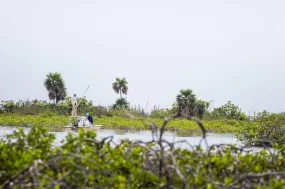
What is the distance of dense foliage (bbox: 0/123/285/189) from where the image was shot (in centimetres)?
307

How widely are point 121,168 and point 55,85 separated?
43.7m

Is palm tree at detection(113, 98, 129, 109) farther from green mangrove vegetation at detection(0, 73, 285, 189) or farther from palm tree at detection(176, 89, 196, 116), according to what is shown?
green mangrove vegetation at detection(0, 73, 285, 189)

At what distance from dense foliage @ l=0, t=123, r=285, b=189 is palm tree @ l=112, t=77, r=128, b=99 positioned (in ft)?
153

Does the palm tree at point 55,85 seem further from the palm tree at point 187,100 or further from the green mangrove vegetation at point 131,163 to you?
the green mangrove vegetation at point 131,163

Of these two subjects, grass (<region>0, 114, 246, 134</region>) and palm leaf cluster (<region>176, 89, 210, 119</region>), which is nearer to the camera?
grass (<region>0, 114, 246, 134</region>)

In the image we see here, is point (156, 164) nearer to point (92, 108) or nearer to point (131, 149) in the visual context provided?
point (131, 149)

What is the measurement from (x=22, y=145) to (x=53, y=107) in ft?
113

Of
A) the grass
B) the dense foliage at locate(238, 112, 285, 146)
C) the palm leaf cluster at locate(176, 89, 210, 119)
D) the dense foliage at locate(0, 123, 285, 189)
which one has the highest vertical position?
the palm leaf cluster at locate(176, 89, 210, 119)

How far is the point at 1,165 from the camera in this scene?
12.6 ft

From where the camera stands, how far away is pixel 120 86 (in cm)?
5134

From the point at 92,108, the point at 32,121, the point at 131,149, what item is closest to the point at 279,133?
the point at 131,149

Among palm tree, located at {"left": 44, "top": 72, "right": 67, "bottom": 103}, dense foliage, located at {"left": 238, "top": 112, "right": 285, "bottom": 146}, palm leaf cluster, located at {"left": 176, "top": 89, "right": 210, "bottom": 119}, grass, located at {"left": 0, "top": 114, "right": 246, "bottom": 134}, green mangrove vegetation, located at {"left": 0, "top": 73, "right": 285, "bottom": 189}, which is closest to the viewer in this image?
green mangrove vegetation, located at {"left": 0, "top": 73, "right": 285, "bottom": 189}

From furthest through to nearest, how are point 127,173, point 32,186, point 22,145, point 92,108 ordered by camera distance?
point 92,108
point 22,145
point 127,173
point 32,186

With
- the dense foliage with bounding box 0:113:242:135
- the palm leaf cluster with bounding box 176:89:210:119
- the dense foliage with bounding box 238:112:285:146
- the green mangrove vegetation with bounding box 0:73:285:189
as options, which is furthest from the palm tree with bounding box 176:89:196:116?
the green mangrove vegetation with bounding box 0:73:285:189
